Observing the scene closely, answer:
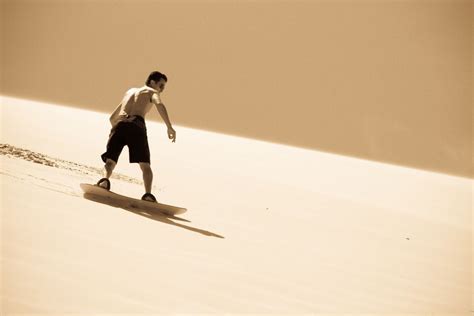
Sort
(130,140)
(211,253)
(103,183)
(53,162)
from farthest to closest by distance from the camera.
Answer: (53,162) → (130,140) → (103,183) → (211,253)

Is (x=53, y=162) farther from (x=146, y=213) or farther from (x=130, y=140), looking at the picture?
(x=146, y=213)

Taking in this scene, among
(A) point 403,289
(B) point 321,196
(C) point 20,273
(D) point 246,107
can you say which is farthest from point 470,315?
(D) point 246,107

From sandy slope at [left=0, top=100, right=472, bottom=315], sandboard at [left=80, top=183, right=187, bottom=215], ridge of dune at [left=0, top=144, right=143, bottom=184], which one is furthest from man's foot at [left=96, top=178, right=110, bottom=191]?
ridge of dune at [left=0, top=144, right=143, bottom=184]

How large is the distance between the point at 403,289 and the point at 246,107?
24.3 meters

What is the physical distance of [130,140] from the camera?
14.7 feet

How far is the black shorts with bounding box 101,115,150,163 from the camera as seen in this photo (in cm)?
449

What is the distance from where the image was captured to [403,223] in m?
7.67

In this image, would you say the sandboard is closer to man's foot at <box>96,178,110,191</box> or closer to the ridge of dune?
man's foot at <box>96,178,110,191</box>

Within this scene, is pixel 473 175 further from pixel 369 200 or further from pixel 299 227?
pixel 299 227

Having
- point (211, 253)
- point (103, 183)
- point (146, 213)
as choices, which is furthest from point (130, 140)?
point (211, 253)

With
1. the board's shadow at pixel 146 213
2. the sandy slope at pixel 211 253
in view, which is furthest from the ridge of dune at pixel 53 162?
the board's shadow at pixel 146 213

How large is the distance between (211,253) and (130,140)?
1.58 metres

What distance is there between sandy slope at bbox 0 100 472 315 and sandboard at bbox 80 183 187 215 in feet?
0.44

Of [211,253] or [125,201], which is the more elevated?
[125,201]
